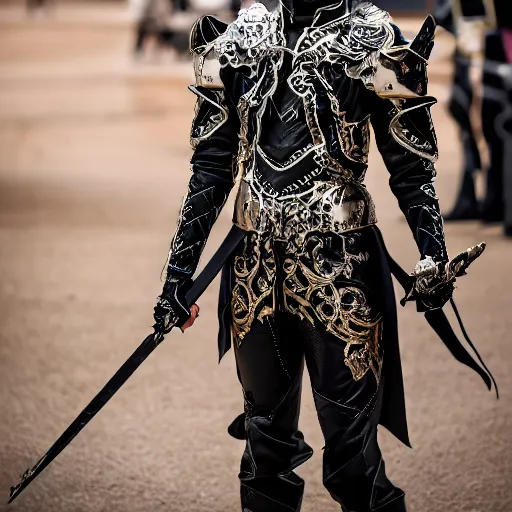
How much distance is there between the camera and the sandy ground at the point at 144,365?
409 cm

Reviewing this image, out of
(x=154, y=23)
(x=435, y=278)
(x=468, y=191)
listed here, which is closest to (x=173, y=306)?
(x=435, y=278)

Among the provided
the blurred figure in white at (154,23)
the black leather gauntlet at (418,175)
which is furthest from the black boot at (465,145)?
the blurred figure in white at (154,23)

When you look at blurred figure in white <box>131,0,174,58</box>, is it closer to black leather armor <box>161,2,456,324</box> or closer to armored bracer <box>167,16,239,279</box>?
armored bracer <box>167,16,239,279</box>

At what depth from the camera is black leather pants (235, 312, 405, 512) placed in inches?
113

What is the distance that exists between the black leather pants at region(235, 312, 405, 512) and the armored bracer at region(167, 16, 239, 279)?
0.28 metres

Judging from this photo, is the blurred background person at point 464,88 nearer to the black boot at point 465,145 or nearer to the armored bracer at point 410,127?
the black boot at point 465,145

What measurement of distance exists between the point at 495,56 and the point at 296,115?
201 inches

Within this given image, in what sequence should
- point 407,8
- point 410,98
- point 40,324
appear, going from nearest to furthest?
point 410,98, point 40,324, point 407,8

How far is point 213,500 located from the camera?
396 centimetres

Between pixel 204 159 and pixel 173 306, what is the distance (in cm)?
37

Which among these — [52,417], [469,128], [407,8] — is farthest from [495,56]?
[407,8]

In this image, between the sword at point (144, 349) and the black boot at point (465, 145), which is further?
the black boot at point (465, 145)

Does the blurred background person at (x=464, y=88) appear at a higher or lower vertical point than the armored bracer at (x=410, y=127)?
lower

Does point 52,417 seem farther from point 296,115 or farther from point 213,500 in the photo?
point 296,115
